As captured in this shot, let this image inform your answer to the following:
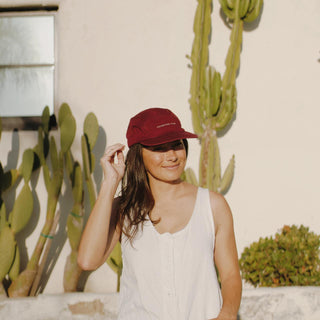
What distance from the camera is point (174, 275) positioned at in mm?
1954

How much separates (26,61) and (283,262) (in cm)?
325

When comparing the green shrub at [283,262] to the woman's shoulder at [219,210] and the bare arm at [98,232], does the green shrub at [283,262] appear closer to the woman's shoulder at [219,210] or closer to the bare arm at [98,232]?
the woman's shoulder at [219,210]

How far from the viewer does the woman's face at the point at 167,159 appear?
6.88ft

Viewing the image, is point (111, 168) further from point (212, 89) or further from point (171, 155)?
point (212, 89)

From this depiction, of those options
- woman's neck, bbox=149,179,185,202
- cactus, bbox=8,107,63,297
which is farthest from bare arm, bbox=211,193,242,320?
cactus, bbox=8,107,63,297

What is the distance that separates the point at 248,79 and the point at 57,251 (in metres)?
2.56

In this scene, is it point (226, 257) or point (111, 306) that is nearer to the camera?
point (226, 257)

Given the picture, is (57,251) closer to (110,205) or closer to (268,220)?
(268,220)

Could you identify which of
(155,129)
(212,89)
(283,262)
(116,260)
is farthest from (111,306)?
(155,129)

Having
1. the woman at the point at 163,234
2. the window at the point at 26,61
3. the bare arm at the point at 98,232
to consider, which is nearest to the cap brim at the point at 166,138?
the woman at the point at 163,234

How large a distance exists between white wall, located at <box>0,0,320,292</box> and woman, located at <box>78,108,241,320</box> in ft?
10.4

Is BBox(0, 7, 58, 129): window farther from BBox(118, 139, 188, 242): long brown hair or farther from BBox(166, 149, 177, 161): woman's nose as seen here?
BBox(166, 149, 177, 161): woman's nose

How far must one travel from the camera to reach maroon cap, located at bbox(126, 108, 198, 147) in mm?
2021

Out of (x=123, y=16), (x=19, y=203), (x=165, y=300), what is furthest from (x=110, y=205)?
(x=123, y=16)
